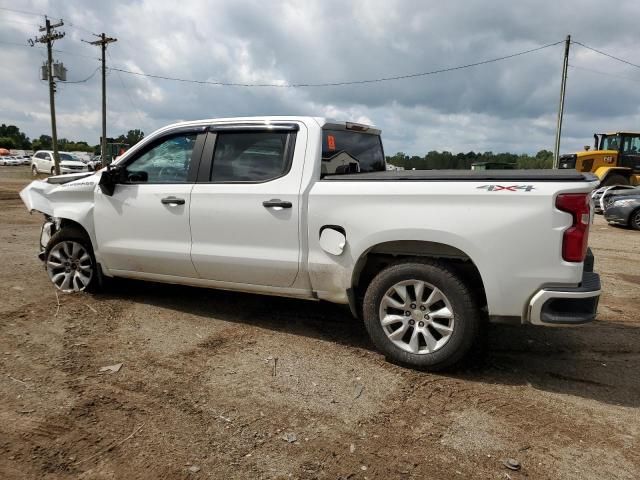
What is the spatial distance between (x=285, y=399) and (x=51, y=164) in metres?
37.8

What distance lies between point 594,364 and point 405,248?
70.8 inches

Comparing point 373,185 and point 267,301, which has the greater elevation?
point 373,185

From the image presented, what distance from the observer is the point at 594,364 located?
3.97 meters

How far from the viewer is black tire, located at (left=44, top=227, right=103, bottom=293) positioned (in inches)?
206

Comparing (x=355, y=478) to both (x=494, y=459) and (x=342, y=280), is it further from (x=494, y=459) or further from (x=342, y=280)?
(x=342, y=280)

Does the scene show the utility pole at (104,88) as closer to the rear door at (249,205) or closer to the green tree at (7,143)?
the rear door at (249,205)

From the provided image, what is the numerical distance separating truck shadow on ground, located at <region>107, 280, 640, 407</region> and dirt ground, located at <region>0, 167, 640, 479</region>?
18mm

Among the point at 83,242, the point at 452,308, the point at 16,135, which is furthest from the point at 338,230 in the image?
the point at 16,135

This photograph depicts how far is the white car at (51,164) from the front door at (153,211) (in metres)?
32.2

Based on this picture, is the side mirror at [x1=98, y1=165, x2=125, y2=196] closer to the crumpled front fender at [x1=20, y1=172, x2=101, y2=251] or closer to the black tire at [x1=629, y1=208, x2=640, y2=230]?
the crumpled front fender at [x1=20, y1=172, x2=101, y2=251]

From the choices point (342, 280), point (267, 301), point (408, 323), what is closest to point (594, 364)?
point (408, 323)

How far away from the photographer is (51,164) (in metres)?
35.5

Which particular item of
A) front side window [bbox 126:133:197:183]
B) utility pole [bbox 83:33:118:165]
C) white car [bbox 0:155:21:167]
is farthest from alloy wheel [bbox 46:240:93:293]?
white car [bbox 0:155:21:167]

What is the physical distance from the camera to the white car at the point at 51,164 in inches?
1336
